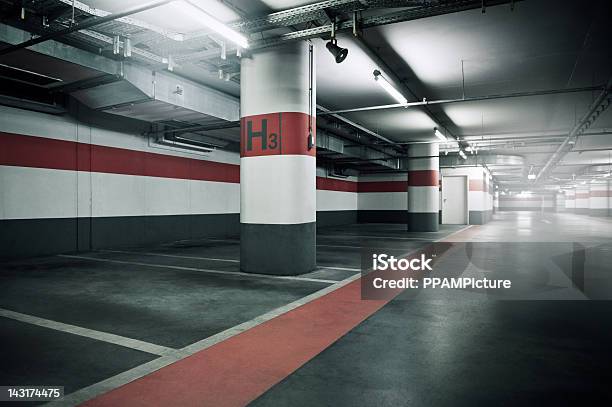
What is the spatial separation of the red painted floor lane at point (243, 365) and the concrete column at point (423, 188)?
578 inches

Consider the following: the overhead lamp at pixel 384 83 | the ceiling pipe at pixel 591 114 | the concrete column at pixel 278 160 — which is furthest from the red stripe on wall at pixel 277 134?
the ceiling pipe at pixel 591 114

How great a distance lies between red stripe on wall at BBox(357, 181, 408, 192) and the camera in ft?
88.8

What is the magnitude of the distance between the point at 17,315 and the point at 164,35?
505cm

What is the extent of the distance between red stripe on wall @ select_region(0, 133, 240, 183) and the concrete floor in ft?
10.6

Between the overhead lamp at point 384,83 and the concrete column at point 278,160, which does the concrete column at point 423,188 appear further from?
the concrete column at point 278,160

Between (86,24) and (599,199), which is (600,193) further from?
(86,24)

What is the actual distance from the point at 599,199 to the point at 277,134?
45764 millimetres

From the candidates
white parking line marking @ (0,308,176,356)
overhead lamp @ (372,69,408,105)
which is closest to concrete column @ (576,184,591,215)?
overhead lamp @ (372,69,408,105)

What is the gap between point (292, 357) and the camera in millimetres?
3426

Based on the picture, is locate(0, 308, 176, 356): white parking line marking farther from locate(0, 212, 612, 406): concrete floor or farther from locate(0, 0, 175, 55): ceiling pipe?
locate(0, 0, 175, 55): ceiling pipe

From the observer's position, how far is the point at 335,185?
81.8ft

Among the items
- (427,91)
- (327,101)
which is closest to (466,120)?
(427,91)

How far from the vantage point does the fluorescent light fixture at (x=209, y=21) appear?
205 inches

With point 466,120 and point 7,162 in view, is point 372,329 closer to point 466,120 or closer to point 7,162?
point 7,162
